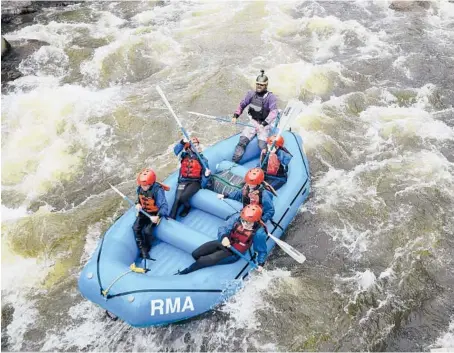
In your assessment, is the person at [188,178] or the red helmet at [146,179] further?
the person at [188,178]

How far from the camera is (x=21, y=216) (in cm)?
658

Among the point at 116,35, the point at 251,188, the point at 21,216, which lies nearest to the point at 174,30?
the point at 116,35

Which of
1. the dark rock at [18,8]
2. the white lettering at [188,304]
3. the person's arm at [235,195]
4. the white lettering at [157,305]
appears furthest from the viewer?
Answer: the dark rock at [18,8]

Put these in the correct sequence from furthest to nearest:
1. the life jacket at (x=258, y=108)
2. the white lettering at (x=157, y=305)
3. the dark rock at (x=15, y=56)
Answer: the dark rock at (x=15, y=56) → the life jacket at (x=258, y=108) → the white lettering at (x=157, y=305)

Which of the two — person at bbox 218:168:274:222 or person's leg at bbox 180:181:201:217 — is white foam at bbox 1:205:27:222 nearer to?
person's leg at bbox 180:181:201:217

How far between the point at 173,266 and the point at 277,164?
2073mm

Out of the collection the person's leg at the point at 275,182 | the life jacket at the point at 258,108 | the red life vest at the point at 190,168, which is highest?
the life jacket at the point at 258,108

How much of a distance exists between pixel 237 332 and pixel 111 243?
1804 mm

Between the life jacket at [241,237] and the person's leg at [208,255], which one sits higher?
the life jacket at [241,237]

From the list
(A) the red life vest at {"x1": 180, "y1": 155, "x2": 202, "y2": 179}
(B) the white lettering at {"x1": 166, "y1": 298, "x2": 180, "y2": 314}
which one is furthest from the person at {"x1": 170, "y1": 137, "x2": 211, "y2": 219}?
(B) the white lettering at {"x1": 166, "y1": 298, "x2": 180, "y2": 314}

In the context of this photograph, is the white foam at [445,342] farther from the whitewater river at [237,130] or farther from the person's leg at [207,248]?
the person's leg at [207,248]

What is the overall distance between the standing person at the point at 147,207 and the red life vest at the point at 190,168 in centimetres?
62

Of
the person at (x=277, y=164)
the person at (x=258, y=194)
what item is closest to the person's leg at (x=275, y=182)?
the person at (x=277, y=164)

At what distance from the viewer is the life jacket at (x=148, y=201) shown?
16.8ft
